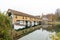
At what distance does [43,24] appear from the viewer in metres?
5.26

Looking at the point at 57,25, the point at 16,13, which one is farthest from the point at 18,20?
the point at 57,25

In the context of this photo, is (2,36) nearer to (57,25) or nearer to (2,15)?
(2,15)

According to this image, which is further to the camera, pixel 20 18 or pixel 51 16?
pixel 51 16

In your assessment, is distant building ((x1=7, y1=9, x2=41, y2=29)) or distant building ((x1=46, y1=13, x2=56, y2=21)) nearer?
distant building ((x1=7, y1=9, x2=41, y2=29))

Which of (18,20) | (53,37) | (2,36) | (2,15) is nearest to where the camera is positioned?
(2,36)

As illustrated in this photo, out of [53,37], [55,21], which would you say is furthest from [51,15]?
[53,37]

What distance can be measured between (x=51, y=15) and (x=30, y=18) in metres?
0.60

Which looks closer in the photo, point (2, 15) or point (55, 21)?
point (2, 15)

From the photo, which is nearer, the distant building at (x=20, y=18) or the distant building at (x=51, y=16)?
the distant building at (x=20, y=18)

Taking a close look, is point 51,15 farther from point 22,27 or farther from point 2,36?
point 2,36

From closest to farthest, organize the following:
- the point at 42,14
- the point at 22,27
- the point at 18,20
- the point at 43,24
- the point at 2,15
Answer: the point at 2,15 → the point at 18,20 → the point at 22,27 → the point at 42,14 → the point at 43,24

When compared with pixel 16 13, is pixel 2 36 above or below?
below

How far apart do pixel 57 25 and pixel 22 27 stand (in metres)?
1.31

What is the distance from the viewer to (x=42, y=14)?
16.1 feet
